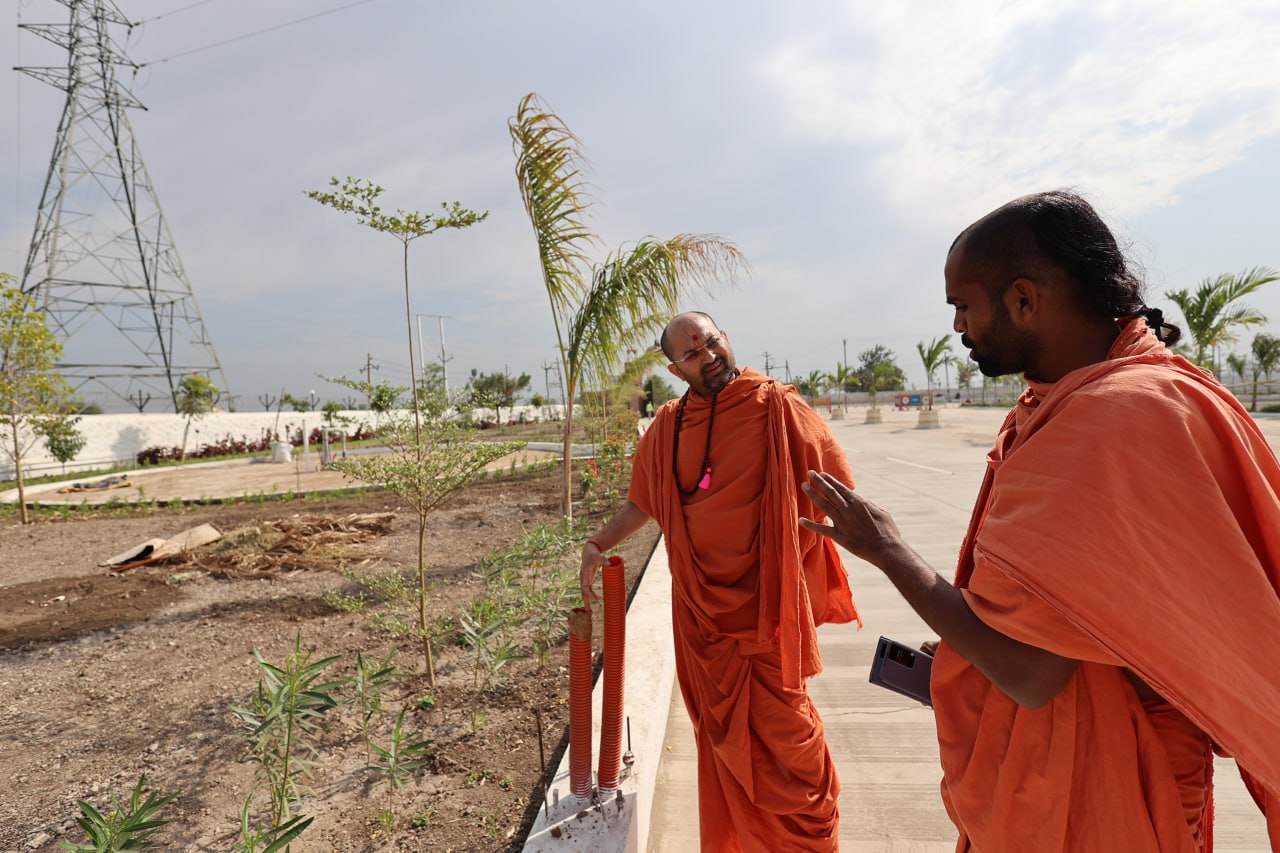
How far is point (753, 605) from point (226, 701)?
9.69 ft

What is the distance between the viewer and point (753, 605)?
7.41 feet

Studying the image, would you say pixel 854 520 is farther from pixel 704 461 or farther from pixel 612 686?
pixel 612 686

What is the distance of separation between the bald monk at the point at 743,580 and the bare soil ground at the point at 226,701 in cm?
85

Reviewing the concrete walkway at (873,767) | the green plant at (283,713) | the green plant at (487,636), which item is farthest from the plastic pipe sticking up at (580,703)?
the green plant at (487,636)

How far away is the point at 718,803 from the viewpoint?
2.23 meters

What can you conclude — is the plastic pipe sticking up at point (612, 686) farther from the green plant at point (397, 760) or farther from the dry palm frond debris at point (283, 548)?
the dry palm frond debris at point (283, 548)

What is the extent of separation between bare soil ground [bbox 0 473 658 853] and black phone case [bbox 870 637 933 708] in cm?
158

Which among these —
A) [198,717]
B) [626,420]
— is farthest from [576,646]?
[626,420]

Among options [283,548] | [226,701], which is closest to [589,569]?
[226,701]

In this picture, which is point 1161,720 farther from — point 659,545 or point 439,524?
point 439,524

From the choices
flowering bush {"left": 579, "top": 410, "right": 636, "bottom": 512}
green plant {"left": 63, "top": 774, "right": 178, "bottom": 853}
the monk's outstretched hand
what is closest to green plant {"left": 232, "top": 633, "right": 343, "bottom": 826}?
green plant {"left": 63, "top": 774, "right": 178, "bottom": 853}

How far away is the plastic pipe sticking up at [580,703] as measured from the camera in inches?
85.9

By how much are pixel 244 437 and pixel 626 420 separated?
19380 millimetres

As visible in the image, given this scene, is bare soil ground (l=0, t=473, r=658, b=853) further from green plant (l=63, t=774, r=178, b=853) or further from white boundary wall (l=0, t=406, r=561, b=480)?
white boundary wall (l=0, t=406, r=561, b=480)
